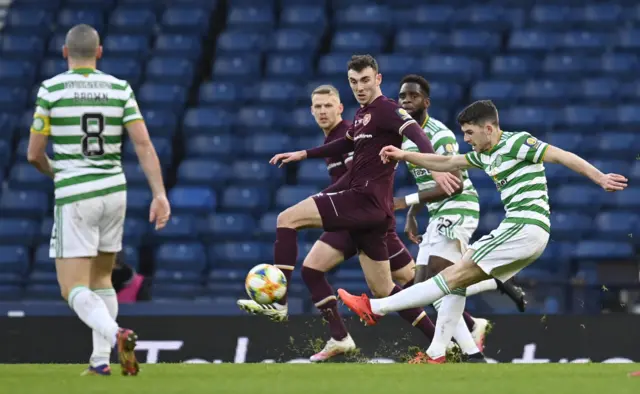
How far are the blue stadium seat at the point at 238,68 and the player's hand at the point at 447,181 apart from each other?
9.35m

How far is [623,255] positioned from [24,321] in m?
6.90

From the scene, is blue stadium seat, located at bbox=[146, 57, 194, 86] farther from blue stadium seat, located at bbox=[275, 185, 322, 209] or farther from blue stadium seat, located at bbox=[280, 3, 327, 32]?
blue stadium seat, located at bbox=[275, 185, 322, 209]

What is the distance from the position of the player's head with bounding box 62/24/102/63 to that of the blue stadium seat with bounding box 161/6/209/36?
11.1 metres

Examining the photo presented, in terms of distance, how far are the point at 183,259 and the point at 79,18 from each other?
5300mm

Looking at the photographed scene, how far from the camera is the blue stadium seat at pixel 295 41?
17.7 m

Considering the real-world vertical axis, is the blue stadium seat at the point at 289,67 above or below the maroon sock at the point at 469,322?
above

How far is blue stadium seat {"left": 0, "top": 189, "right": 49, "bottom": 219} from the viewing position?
1591cm

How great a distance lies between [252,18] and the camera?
1838 centimetres

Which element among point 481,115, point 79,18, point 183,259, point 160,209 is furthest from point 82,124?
point 79,18

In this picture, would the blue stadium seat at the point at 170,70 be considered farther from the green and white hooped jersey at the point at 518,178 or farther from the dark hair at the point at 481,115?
the green and white hooped jersey at the point at 518,178

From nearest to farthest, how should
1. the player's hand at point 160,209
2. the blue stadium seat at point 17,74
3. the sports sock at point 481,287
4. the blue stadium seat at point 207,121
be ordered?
1. the player's hand at point 160,209
2. the sports sock at point 481,287
3. the blue stadium seat at point 207,121
4. the blue stadium seat at point 17,74

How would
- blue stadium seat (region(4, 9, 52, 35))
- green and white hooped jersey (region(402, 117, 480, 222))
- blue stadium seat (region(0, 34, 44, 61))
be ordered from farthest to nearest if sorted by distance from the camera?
blue stadium seat (region(4, 9, 52, 35))
blue stadium seat (region(0, 34, 44, 61))
green and white hooped jersey (region(402, 117, 480, 222))

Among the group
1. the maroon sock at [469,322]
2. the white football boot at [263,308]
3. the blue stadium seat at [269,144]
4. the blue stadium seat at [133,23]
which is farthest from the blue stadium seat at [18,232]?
the white football boot at [263,308]

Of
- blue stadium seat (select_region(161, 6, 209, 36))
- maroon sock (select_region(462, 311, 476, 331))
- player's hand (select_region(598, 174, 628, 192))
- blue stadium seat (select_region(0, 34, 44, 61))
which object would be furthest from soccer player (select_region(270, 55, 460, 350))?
blue stadium seat (select_region(0, 34, 44, 61))
